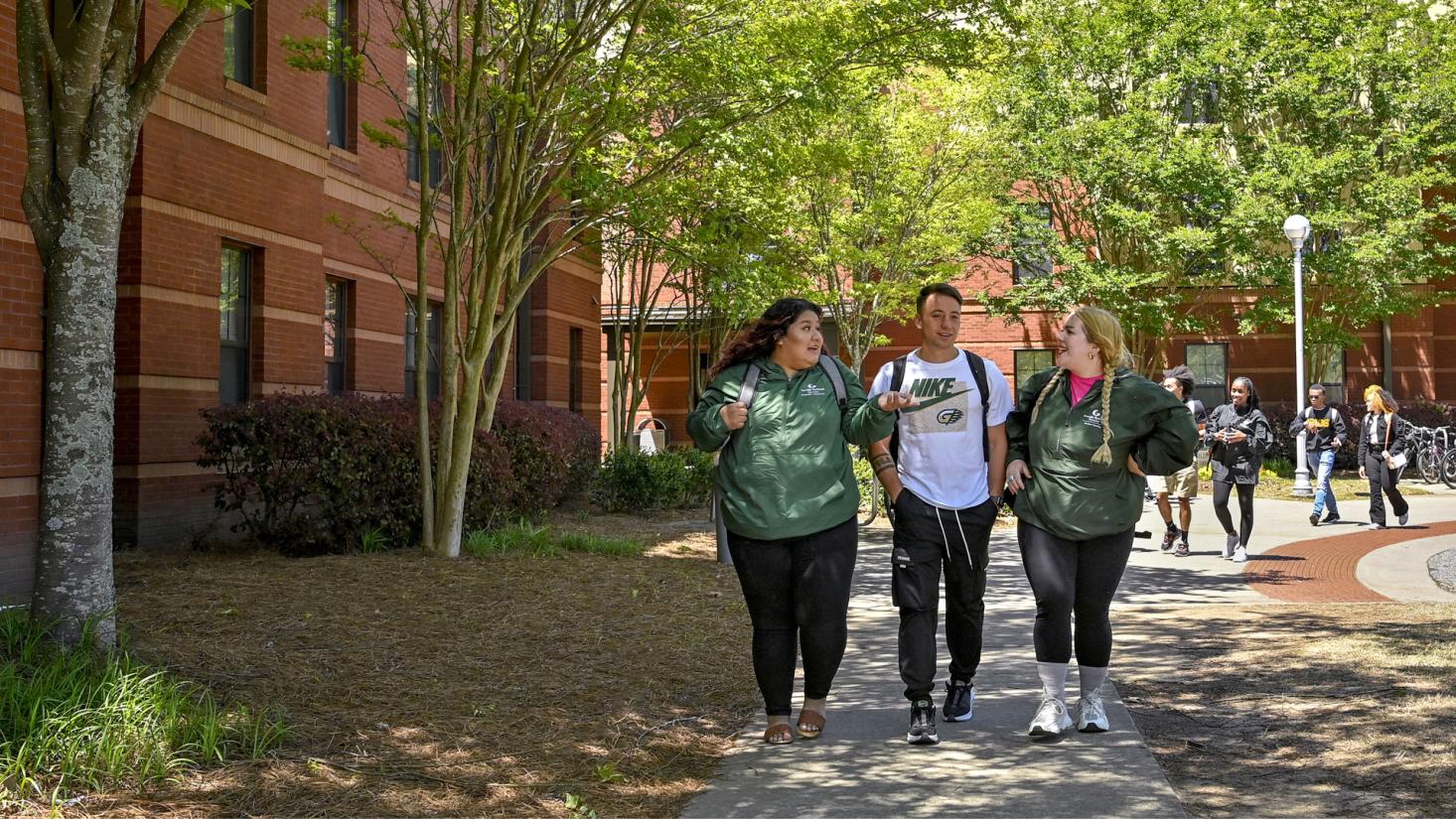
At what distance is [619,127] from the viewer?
11.6m

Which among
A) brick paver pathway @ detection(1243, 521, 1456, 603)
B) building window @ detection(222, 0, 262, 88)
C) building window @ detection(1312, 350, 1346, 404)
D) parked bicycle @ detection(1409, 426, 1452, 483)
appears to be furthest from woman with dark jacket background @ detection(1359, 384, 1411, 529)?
building window @ detection(1312, 350, 1346, 404)

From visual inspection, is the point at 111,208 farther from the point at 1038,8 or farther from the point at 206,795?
the point at 1038,8

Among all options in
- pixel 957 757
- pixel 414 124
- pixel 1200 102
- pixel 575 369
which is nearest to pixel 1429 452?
pixel 1200 102

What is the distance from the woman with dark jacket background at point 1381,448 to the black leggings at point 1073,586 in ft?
38.1

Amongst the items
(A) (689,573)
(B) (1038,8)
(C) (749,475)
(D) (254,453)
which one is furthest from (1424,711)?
(B) (1038,8)

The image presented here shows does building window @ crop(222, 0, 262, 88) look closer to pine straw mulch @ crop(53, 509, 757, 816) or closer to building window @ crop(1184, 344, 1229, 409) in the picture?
pine straw mulch @ crop(53, 509, 757, 816)

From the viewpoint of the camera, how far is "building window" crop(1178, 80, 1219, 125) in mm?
28375

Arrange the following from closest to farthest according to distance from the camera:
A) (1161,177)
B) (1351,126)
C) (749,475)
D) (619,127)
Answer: (749,475)
(619,127)
(1161,177)
(1351,126)

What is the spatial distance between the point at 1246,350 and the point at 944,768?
32067 mm

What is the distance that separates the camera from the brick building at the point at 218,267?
9461mm

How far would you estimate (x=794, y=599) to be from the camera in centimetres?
563

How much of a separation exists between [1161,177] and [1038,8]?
447 centimetres

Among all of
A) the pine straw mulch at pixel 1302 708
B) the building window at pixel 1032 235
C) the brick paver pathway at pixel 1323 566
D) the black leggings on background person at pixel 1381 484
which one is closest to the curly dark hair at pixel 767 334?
the pine straw mulch at pixel 1302 708

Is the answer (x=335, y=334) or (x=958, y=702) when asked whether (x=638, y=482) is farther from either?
(x=958, y=702)
